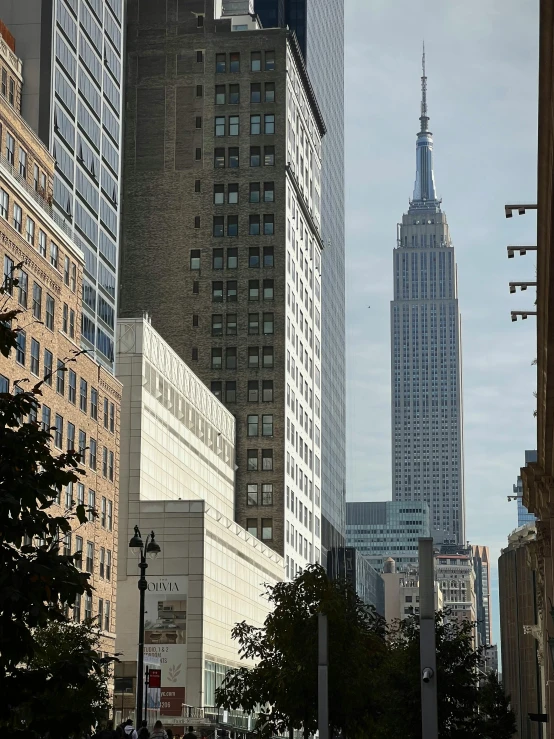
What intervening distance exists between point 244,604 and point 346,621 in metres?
63.6

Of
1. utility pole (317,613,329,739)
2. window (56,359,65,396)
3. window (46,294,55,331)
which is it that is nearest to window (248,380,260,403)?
window (56,359,65,396)

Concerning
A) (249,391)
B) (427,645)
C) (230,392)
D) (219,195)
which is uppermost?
→ (219,195)

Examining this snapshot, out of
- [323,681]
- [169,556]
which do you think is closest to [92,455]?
[169,556]

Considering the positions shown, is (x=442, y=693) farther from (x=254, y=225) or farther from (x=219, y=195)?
(x=219, y=195)

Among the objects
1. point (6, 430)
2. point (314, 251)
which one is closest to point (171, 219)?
point (314, 251)

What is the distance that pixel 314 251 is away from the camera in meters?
163

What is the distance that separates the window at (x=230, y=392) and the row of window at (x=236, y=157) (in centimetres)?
2344

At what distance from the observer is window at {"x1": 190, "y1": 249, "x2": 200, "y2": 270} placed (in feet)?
450

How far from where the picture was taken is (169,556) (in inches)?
3777

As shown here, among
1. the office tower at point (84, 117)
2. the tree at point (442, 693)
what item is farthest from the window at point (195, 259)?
the tree at point (442, 693)

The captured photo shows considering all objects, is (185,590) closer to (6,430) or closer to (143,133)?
(143,133)

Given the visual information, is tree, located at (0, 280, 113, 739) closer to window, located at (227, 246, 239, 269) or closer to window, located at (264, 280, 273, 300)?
window, located at (264, 280, 273, 300)

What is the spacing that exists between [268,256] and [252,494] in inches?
990

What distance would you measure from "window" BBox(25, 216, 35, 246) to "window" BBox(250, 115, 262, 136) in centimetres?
7179
